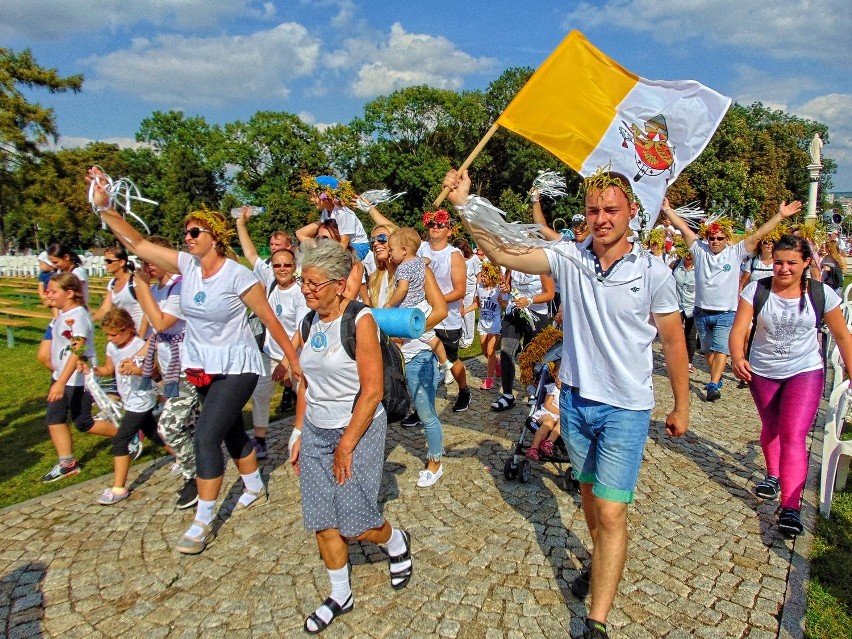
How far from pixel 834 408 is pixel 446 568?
351 cm

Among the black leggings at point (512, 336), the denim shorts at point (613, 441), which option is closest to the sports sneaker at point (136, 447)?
the black leggings at point (512, 336)

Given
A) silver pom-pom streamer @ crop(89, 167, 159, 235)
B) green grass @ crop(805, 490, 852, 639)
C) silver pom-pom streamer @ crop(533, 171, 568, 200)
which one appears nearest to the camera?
green grass @ crop(805, 490, 852, 639)

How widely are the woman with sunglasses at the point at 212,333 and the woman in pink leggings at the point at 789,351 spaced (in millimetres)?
3625

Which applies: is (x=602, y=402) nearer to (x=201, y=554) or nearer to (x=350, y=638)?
(x=350, y=638)

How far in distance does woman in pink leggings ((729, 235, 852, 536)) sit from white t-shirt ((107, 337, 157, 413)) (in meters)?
4.87

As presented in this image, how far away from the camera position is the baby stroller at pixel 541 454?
192 inches

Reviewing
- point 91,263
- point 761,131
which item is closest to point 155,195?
point 91,263

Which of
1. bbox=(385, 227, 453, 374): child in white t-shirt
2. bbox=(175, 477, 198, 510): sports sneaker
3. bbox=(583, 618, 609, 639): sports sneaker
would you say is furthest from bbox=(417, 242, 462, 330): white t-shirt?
bbox=(583, 618, 609, 639): sports sneaker

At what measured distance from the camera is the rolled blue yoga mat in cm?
322

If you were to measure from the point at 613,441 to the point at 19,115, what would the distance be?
25.4 m

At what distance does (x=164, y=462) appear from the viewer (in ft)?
17.9

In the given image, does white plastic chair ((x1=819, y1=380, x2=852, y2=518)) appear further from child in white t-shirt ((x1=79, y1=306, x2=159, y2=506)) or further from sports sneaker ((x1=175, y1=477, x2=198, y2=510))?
child in white t-shirt ((x1=79, y1=306, x2=159, y2=506))

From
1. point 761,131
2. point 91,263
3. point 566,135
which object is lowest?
point 91,263

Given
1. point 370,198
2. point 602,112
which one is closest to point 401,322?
point 602,112
